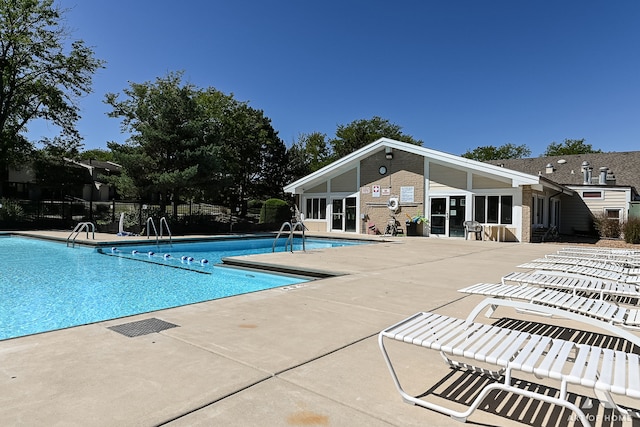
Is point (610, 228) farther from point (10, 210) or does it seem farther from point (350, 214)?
point (10, 210)

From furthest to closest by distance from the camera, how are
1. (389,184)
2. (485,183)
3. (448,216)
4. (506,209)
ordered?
(389,184) < (448,216) < (485,183) < (506,209)

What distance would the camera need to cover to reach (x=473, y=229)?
17.0 m

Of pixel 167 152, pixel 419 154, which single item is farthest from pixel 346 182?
pixel 167 152

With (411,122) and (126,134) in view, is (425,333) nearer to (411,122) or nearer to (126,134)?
(126,134)

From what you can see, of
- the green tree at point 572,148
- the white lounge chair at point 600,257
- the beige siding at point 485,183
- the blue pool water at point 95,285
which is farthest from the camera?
the green tree at point 572,148

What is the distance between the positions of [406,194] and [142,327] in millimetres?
16786

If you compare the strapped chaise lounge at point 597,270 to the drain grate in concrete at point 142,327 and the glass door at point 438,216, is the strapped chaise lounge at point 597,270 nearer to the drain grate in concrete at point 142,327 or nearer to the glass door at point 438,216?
the drain grate in concrete at point 142,327

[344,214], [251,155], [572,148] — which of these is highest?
[572,148]

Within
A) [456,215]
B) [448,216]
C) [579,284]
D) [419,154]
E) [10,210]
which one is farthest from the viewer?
[10,210]

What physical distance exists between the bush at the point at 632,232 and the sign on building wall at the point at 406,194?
8.95 m

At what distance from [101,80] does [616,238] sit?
101 ft

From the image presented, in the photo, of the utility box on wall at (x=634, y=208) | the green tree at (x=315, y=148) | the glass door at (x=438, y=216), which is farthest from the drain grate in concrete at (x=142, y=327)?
the green tree at (x=315, y=148)

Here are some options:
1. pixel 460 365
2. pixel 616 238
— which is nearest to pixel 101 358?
pixel 460 365

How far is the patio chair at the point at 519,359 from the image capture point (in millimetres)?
1849
